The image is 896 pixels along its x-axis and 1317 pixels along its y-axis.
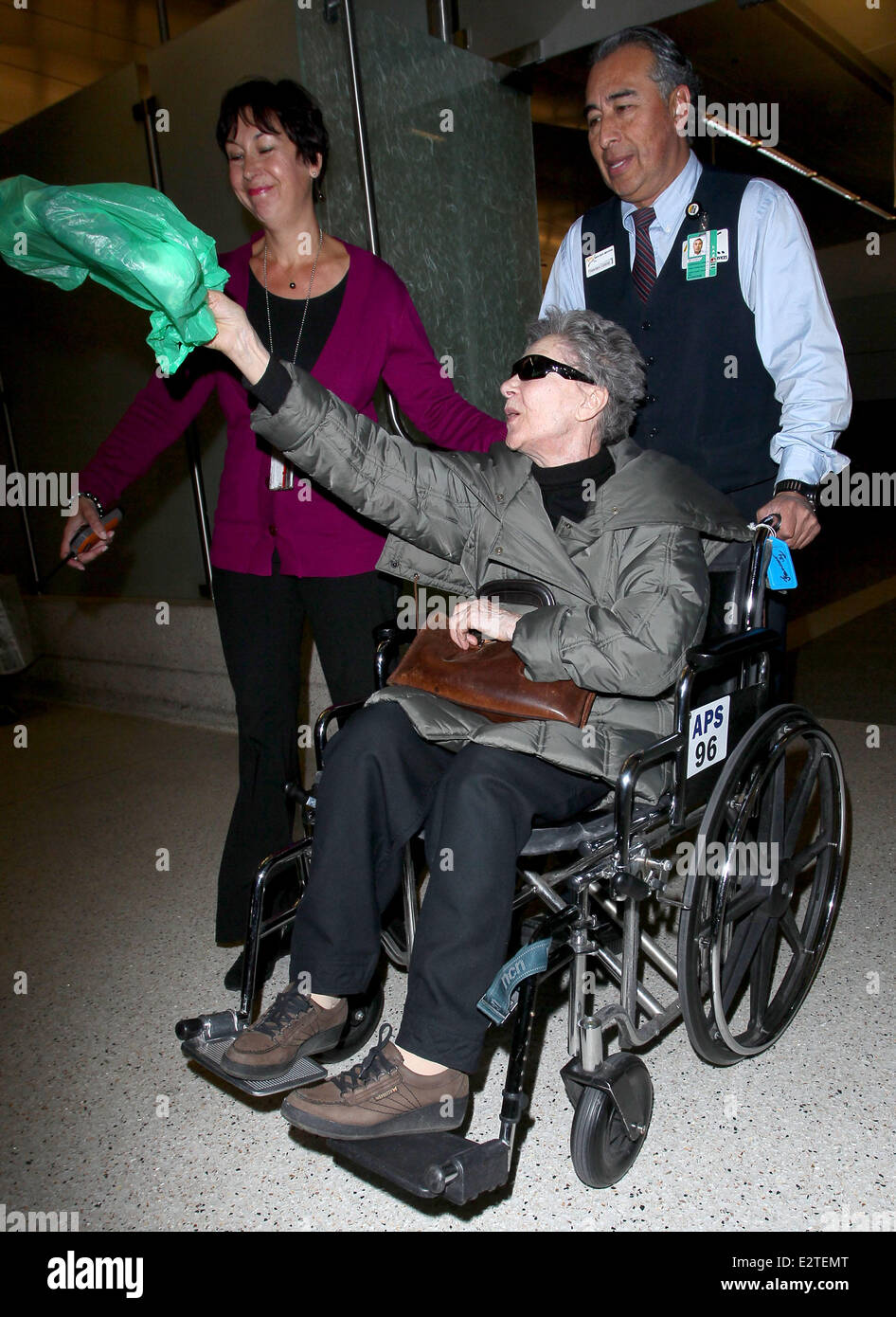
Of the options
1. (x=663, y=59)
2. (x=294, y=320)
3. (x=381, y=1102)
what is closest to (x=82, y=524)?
(x=294, y=320)

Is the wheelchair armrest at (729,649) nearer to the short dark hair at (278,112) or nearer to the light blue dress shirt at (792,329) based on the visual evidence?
the light blue dress shirt at (792,329)

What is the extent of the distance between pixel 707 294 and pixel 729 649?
2.67 feet

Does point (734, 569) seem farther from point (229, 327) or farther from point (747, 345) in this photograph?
point (229, 327)

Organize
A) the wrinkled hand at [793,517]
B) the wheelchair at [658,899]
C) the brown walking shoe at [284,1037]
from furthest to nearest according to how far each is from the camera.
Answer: the wrinkled hand at [793,517]
the brown walking shoe at [284,1037]
the wheelchair at [658,899]

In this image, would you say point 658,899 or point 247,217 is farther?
point 247,217

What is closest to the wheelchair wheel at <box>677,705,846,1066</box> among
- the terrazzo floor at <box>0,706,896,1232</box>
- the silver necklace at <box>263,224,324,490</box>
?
the terrazzo floor at <box>0,706,896,1232</box>

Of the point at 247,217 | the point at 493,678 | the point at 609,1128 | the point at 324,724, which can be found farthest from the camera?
the point at 247,217

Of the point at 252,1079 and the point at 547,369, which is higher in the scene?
the point at 547,369

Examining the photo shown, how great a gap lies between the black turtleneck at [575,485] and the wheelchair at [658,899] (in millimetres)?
160

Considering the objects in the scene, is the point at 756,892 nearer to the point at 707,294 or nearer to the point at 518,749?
the point at 518,749

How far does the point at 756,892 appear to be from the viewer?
1730 millimetres

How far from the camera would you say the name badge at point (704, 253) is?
6.31 ft

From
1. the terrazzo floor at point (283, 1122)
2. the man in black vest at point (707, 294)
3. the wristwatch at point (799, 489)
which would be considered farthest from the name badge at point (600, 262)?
the terrazzo floor at point (283, 1122)

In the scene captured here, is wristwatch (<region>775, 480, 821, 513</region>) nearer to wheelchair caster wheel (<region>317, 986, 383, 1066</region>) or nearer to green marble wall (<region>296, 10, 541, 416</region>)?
wheelchair caster wheel (<region>317, 986, 383, 1066</region>)
